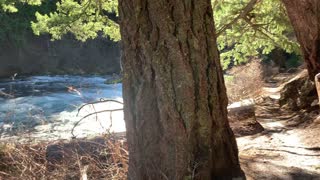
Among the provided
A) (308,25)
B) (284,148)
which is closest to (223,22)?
(308,25)

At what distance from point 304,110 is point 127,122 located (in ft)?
18.7

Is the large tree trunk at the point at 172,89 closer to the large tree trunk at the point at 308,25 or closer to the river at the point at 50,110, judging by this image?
the river at the point at 50,110

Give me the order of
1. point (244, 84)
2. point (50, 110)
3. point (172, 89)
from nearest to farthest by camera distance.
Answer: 1. point (172, 89)
2. point (50, 110)
3. point (244, 84)

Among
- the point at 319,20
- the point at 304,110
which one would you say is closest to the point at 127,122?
the point at 319,20

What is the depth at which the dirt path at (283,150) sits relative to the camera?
4.06 m

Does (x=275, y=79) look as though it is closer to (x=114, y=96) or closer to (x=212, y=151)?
(x=114, y=96)

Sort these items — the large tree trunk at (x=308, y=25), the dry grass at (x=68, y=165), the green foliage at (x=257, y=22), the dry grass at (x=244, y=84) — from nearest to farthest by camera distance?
1. the dry grass at (x=68, y=165)
2. the large tree trunk at (x=308, y=25)
3. the green foliage at (x=257, y=22)
4. the dry grass at (x=244, y=84)

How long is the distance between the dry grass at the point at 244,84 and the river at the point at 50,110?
344 cm

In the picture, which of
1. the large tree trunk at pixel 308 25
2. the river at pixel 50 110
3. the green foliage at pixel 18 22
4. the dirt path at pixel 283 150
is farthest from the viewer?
the green foliage at pixel 18 22

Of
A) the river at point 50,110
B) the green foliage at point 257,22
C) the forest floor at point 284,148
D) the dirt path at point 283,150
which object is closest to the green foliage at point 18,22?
the river at point 50,110

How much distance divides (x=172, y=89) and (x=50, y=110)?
37.9ft

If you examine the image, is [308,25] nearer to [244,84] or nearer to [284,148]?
[284,148]

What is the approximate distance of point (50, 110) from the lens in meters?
14.2

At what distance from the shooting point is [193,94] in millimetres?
3301
